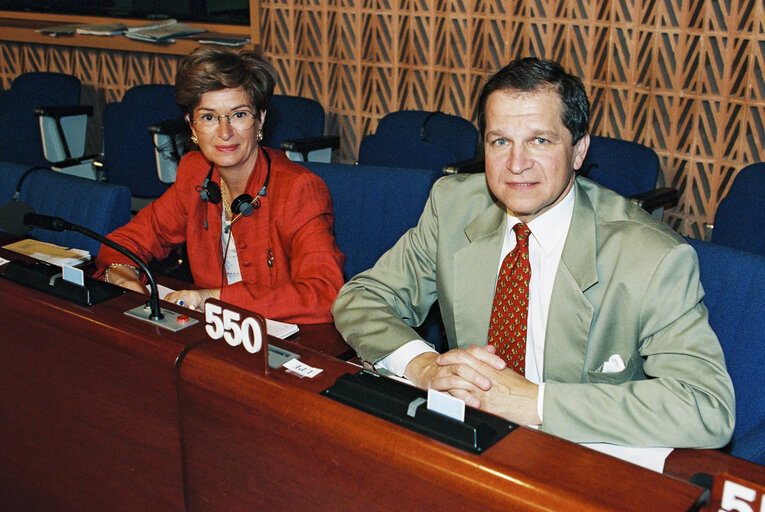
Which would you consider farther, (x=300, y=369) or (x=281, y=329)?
(x=281, y=329)

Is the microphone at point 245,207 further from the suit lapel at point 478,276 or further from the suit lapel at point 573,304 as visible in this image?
the suit lapel at point 573,304

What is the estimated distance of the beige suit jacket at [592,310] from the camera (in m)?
1.33

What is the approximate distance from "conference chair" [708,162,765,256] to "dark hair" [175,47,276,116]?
1.53m

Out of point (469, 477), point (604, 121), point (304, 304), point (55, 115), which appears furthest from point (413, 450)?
point (55, 115)

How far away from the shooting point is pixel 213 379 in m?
1.16

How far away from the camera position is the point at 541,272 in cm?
166

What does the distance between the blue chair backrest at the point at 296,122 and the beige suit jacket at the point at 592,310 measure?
229 centimetres

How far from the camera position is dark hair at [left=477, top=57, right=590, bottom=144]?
158 cm

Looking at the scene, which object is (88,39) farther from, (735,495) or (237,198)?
(735,495)

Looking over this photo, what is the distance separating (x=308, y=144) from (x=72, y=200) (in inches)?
66.4

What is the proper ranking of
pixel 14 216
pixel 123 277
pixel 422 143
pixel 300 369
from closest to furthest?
pixel 300 369, pixel 14 216, pixel 123 277, pixel 422 143

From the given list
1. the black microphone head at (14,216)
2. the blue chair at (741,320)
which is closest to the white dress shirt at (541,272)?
the blue chair at (741,320)

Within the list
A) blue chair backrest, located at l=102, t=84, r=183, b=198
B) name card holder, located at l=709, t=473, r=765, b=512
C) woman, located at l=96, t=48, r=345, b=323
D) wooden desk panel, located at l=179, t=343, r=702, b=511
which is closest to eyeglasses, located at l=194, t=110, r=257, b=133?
woman, located at l=96, t=48, r=345, b=323

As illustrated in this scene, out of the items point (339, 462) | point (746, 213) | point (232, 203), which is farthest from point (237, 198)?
point (746, 213)
